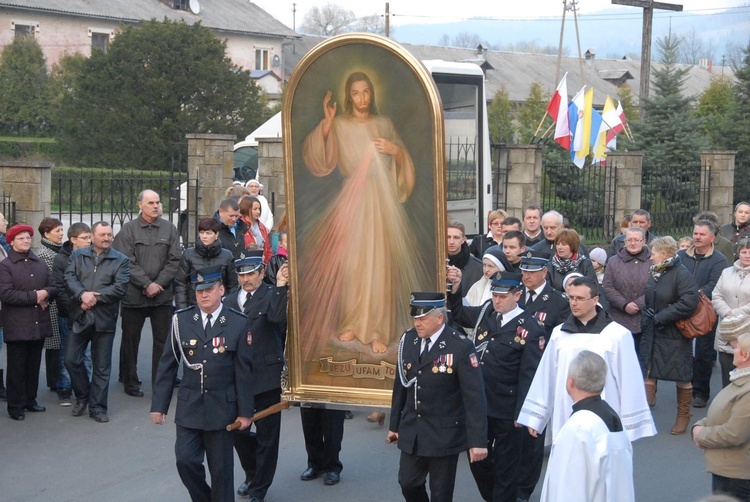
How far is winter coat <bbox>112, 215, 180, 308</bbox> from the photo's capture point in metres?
10.2

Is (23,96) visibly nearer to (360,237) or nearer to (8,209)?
(8,209)

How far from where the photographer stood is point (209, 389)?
6613mm

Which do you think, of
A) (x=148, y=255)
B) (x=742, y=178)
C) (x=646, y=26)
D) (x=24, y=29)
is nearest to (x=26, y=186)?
(x=148, y=255)

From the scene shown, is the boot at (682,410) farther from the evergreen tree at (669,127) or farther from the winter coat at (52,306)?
the evergreen tree at (669,127)

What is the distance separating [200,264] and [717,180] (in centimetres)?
1497

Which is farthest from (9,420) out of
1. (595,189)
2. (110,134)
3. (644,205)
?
(110,134)

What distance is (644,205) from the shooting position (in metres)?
21.9

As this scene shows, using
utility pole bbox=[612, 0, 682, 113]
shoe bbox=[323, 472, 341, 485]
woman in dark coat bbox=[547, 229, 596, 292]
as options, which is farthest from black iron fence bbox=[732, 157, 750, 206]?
shoe bbox=[323, 472, 341, 485]

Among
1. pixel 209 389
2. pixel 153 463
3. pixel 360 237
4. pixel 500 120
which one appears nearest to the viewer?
pixel 209 389

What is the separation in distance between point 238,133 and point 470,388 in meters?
31.0

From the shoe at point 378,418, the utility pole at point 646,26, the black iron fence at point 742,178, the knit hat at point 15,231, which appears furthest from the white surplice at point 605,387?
the utility pole at point 646,26

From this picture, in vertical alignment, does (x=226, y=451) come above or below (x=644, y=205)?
below

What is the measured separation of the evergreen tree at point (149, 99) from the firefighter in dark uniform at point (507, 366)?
27.7 meters

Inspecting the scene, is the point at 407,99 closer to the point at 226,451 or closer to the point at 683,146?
the point at 226,451
